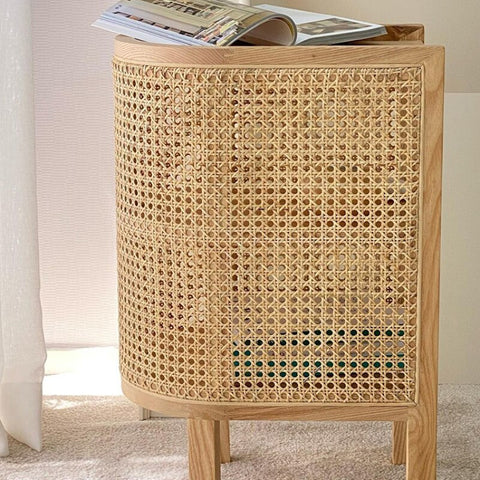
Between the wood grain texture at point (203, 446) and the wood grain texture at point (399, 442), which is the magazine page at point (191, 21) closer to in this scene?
the wood grain texture at point (203, 446)

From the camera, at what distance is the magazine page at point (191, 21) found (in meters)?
1.06

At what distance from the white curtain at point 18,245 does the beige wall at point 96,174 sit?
229 mm

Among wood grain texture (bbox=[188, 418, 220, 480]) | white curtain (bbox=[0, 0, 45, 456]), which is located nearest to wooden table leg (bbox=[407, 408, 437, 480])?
wood grain texture (bbox=[188, 418, 220, 480])

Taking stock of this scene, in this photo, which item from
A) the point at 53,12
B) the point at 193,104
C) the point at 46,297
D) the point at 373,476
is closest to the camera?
the point at 193,104

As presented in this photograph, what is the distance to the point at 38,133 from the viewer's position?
174 centimetres

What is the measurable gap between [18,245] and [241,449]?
48 cm

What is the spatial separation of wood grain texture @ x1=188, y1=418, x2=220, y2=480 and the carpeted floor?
1.02 feet

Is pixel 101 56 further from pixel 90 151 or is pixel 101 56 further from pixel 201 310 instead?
pixel 201 310

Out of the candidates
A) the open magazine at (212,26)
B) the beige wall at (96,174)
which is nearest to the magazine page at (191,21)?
the open magazine at (212,26)

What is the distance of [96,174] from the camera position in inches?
68.9

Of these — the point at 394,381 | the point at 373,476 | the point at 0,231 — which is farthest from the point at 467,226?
the point at 0,231

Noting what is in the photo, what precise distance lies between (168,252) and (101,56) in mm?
713

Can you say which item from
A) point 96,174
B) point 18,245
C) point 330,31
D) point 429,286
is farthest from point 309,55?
point 96,174

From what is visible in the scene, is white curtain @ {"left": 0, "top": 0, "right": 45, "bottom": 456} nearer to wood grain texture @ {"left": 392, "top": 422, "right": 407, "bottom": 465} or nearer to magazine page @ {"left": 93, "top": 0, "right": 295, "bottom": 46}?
magazine page @ {"left": 93, "top": 0, "right": 295, "bottom": 46}
